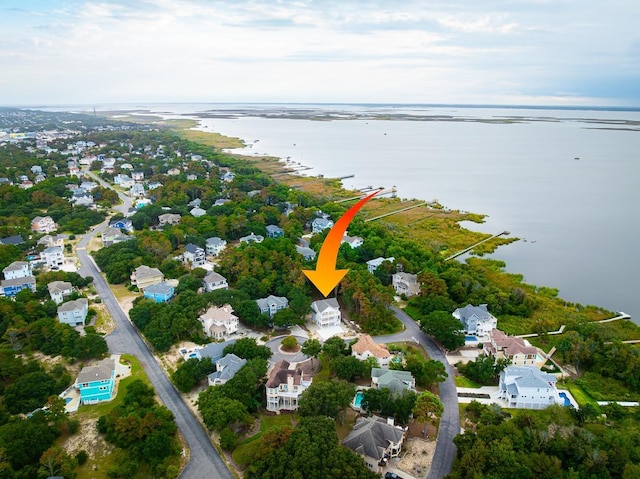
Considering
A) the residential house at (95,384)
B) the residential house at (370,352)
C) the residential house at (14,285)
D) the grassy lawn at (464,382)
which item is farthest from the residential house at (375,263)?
the residential house at (14,285)

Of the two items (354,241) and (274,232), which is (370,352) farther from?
(274,232)

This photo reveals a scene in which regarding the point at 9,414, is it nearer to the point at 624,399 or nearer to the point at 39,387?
the point at 39,387

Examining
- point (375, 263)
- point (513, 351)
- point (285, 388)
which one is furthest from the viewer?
point (375, 263)

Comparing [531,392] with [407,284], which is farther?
[407,284]

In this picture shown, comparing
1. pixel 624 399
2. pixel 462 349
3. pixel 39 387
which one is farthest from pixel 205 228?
pixel 624 399

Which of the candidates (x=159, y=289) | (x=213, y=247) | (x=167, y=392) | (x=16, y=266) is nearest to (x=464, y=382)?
(x=167, y=392)

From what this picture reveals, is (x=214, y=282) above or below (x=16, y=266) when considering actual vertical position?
below
